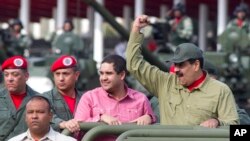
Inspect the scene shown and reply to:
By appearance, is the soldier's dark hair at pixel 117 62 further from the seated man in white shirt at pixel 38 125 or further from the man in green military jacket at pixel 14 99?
the seated man in white shirt at pixel 38 125

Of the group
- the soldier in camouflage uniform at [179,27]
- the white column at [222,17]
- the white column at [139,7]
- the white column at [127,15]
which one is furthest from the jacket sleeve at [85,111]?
the white column at [127,15]

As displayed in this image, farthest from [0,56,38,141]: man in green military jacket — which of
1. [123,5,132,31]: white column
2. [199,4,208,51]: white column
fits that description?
[123,5,132,31]: white column

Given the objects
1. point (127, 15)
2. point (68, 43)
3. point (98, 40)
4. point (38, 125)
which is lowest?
point (98, 40)

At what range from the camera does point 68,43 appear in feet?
86.2

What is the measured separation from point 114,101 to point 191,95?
675 millimetres

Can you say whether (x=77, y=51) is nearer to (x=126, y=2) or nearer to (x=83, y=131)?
(x=126, y=2)

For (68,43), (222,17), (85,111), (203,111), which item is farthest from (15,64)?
(222,17)

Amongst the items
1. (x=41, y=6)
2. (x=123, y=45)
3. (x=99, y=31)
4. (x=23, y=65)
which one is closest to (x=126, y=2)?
(x=41, y=6)

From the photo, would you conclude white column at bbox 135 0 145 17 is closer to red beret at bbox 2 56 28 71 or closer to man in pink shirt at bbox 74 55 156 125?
red beret at bbox 2 56 28 71

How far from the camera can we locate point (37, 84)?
25.0 m

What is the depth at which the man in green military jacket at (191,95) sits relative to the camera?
1032 cm

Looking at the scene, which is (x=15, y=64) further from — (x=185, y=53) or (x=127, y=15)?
(x=127, y=15)

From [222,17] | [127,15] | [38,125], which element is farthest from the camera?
[127,15]

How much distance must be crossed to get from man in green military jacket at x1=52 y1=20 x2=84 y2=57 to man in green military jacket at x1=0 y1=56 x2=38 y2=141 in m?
14.2
